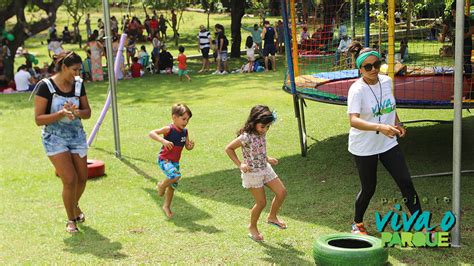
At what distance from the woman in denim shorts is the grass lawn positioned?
670 mm

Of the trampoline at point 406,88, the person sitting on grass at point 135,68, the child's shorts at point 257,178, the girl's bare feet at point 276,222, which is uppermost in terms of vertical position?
the trampoline at point 406,88

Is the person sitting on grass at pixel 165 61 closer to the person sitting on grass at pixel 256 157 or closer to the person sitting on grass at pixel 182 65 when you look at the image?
the person sitting on grass at pixel 182 65

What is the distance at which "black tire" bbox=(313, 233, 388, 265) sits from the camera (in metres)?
5.74

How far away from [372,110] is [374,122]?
12 centimetres

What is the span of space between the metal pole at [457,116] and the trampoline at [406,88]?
2.24 meters

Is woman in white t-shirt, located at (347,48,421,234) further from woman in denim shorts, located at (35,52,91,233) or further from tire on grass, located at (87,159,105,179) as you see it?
tire on grass, located at (87,159,105,179)

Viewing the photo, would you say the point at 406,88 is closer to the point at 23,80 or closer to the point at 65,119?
the point at 65,119

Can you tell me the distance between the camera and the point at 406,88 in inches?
423

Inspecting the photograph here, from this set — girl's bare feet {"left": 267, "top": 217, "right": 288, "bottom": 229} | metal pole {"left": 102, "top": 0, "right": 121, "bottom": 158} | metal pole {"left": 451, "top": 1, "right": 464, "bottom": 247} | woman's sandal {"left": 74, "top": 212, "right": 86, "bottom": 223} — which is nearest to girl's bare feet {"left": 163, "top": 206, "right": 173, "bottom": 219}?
woman's sandal {"left": 74, "top": 212, "right": 86, "bottom": 223}

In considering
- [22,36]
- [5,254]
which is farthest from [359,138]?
[22,36]

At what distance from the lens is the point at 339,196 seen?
8453 mm

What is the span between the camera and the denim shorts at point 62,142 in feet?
23.5

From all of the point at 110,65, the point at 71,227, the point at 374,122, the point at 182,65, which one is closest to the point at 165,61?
the point at 182,65

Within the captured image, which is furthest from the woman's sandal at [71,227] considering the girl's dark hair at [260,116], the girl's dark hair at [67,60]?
the girl's dark hair at [260,116]
